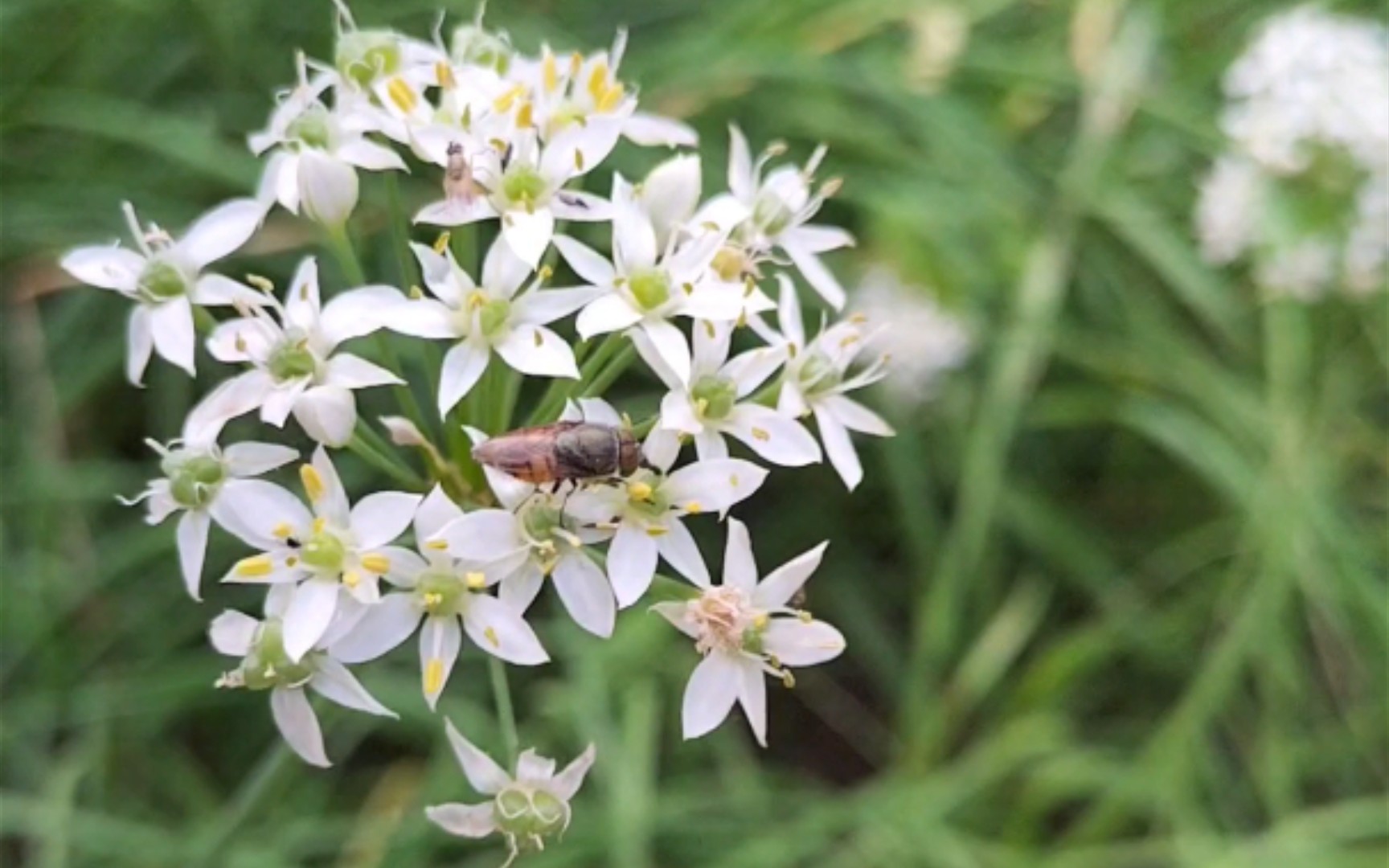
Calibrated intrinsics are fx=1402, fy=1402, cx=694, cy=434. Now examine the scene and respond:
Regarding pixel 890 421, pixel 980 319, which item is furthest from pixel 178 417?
pixel 980 319

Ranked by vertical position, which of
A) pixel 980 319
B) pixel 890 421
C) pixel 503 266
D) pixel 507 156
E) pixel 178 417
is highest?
pixel 980 319

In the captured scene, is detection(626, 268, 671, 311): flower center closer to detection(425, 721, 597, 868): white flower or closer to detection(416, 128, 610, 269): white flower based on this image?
detection(416, 128, 610, 269): white flower

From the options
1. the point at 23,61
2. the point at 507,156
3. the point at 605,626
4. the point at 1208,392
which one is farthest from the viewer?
the point at 1208,392

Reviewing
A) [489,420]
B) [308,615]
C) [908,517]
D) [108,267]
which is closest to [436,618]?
[308,615]

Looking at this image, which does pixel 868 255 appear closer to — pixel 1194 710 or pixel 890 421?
pixel 890 421

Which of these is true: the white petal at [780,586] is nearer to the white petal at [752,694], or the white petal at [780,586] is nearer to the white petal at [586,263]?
the white petal at [752,694]

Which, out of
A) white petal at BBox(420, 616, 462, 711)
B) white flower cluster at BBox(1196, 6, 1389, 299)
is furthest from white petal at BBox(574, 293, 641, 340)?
white flower cluster at BBox(1196, 6, 1389, 299)

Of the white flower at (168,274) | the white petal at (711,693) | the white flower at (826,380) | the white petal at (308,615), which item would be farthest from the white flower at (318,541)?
the white flower at (826,380)
